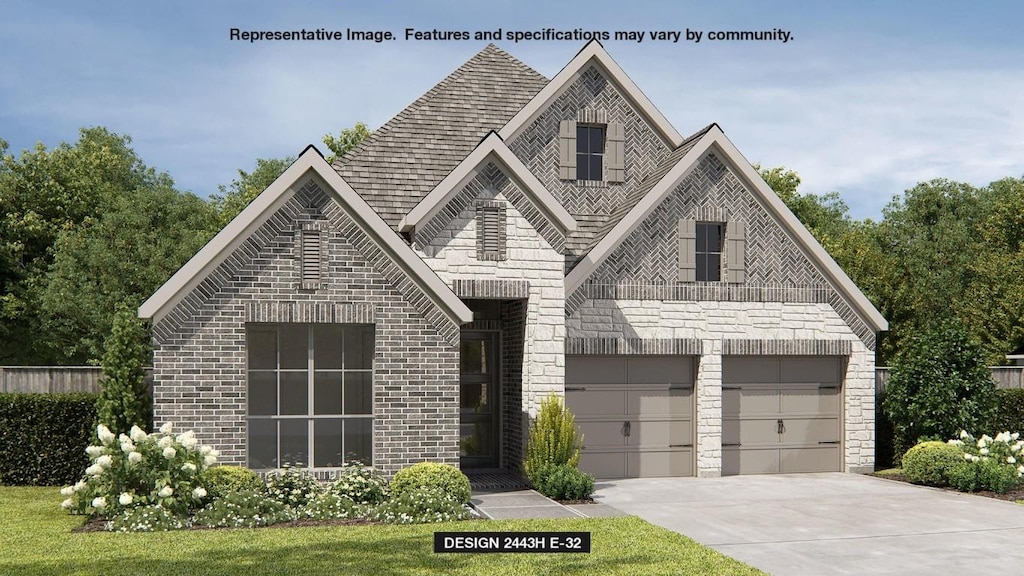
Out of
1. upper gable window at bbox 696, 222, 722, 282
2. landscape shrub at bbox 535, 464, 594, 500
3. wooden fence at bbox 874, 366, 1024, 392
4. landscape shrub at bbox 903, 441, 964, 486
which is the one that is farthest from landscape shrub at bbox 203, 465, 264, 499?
wooden fence at bbox 874, 366, 1024, 392

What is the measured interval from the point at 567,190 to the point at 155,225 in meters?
19.2

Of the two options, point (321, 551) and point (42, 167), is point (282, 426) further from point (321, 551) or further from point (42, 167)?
point (42, 167)

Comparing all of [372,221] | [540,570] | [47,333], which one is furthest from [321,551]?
[47,333]

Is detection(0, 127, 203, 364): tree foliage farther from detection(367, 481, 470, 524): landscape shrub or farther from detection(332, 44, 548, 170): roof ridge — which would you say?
detection(367, 481, 470, 524): landscape shrub

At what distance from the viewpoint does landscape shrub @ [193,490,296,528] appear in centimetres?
1315

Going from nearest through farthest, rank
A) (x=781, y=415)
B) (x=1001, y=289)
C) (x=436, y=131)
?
1. (x=436, y=131)
2. (x=781, y=415)
3. (x=1001, y=289)

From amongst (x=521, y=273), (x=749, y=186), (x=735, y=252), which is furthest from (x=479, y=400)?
(x=749, y=186)

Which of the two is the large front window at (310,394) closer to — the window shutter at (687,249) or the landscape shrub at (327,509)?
the landscape shrub at (327,509)

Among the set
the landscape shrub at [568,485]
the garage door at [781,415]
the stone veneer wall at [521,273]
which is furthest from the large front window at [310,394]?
the garage door at [781,415]

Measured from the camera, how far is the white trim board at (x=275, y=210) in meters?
14.9

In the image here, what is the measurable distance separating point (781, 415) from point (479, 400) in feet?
20.7

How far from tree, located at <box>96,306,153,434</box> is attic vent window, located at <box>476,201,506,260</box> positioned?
21.4 ft

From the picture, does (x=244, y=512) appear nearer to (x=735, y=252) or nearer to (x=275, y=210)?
(x=275, y=210)

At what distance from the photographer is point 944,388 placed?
63.2 ft
